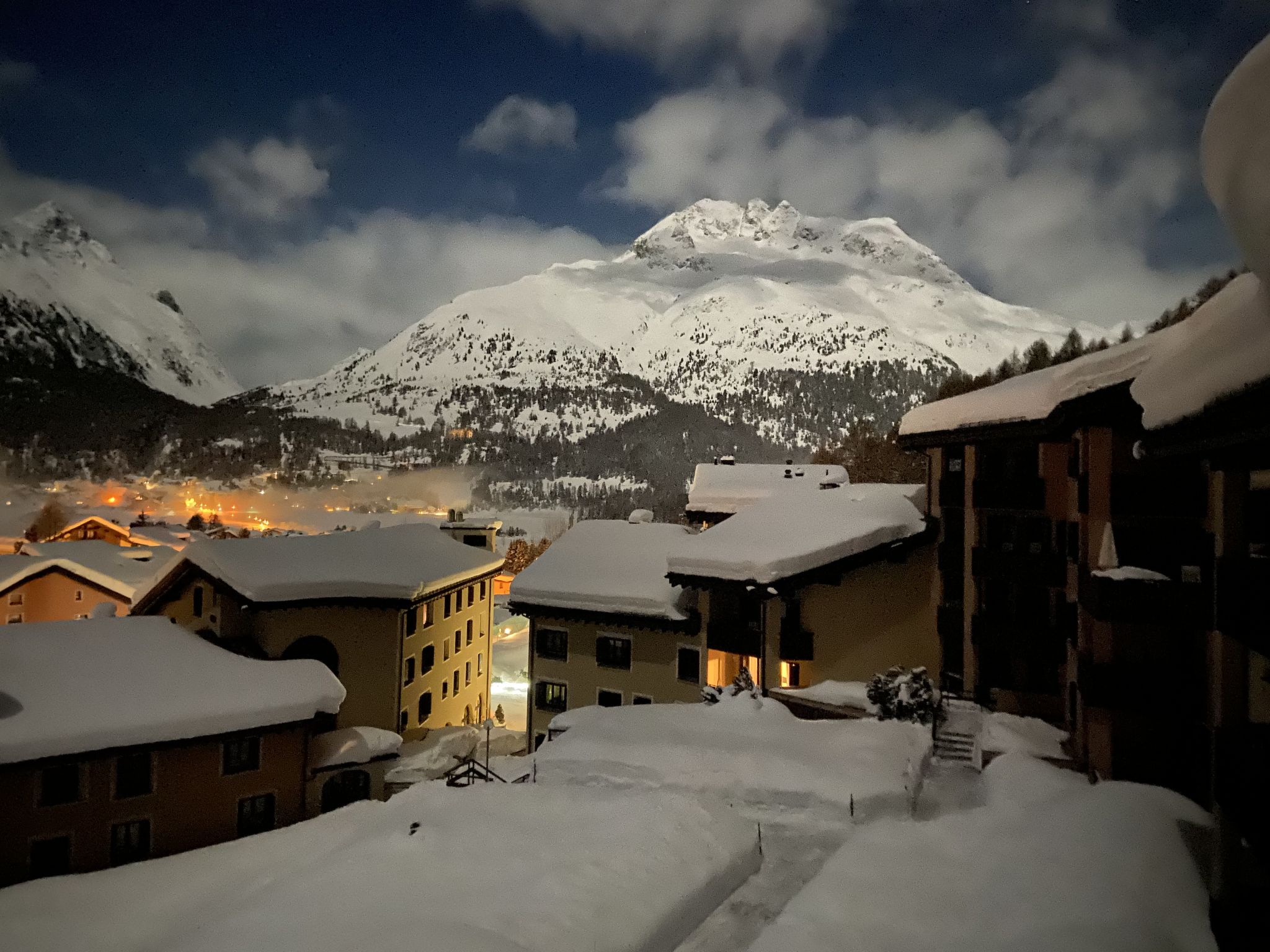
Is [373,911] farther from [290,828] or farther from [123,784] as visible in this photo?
[123,784]

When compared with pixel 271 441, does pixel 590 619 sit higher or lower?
lower

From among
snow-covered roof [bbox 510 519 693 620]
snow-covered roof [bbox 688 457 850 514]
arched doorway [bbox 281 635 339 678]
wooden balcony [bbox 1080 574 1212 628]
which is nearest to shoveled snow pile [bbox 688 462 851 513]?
snow-covered roof [bbox 688 457 850 514]

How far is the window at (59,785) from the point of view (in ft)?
62.8

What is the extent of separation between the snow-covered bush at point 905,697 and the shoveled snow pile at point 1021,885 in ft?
21.0

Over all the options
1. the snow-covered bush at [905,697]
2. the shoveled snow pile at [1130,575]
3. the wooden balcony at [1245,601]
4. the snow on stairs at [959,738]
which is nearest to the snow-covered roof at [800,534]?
the snow-covered bush at [905,697]

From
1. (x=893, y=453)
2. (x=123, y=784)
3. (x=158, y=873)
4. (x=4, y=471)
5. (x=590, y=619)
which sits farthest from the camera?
(x=4, y=471)

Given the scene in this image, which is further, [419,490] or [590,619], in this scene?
[419,490]

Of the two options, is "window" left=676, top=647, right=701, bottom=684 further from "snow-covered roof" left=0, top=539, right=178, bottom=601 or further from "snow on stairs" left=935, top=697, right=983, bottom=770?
"snow-covered roof" left=0, top=539, right=178, bottom=601

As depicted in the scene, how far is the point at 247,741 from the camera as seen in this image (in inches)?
883

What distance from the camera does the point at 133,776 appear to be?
20312 mm

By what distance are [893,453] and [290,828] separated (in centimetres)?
5688

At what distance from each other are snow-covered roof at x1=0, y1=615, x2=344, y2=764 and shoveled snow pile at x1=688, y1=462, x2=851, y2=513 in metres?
25.7

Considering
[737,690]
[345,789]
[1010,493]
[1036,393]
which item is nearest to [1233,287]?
[1036,393]

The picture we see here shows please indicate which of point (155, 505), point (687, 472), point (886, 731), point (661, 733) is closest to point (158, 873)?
point (661, 733)
